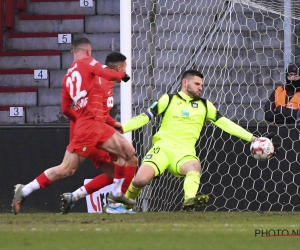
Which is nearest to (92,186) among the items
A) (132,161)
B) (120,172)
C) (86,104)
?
(120,172)

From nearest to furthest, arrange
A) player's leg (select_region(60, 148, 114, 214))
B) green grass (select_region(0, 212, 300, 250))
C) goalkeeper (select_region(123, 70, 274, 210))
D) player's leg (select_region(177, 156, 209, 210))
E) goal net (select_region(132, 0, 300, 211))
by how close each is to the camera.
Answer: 1. green grass (select_region(0, 212, 300, 250))
2. player's leg (select_region(177, 156, 209, 210))
3. player's leg (select_region(60, 148, 114, 214))
4. goalkeeper (select_region(123, 70, 274, 210))
5. goal net (select_region(132, 0, 300, 211))

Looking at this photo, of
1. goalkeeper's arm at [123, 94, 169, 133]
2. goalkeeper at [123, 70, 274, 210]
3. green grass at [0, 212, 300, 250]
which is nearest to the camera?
green grass at [0, 212, 300, 250]

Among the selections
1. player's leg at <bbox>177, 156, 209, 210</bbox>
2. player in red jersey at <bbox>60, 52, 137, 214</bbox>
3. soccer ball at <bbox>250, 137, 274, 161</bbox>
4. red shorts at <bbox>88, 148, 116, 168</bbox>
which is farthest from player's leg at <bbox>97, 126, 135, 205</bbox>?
soccer ball at <bbox>250, 137, 274, 161</bbox>

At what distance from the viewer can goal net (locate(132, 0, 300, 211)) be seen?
10.0 m

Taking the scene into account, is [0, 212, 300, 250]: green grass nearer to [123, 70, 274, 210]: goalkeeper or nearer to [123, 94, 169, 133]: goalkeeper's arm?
[123, 70, 274, 210]: goalkeeper

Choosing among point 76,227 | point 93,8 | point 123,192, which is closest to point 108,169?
point 123,192

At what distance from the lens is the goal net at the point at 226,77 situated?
10.0 m

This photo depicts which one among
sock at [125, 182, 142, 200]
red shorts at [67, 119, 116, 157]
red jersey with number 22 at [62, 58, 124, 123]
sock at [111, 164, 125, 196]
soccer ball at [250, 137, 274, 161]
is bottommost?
sock at [125, 182, 142, 200]

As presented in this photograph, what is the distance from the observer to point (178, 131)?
8828 millimetres

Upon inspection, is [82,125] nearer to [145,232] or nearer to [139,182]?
[139,182]

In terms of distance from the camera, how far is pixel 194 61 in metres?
11.8

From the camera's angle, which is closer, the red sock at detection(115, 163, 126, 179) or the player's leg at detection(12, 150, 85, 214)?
the player's leg at detection(12, 150, 85, 214)

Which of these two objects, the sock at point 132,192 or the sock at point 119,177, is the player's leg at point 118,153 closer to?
the sock at point 119,177

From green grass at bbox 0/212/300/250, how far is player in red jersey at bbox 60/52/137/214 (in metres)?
0.58
